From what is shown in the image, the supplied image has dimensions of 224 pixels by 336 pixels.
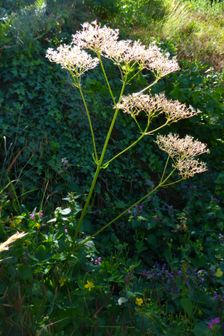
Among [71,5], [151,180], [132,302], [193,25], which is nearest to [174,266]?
[132,302]

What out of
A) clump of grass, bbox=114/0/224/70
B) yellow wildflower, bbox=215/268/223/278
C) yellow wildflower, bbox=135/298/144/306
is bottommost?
yellow wildflower, bbox=135/298/144/306

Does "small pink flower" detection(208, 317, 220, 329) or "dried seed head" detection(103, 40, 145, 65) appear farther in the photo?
"dried seed head" detection(103, 40, 145, 65)

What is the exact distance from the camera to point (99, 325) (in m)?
3.30

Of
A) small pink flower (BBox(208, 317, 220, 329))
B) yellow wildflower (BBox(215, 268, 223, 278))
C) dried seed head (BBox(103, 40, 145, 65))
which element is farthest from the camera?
yellow wildflower (BBox(215, 268, 223, 278))

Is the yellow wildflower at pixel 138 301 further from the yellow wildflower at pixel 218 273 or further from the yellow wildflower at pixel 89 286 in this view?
the yellow wildflower at pixel 218 273

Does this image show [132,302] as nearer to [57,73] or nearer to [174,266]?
[174,266]

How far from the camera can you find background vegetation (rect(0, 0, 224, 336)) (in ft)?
11.0

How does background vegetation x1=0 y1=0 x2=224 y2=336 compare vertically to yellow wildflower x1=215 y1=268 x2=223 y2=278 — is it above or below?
above

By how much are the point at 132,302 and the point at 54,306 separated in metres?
0.48

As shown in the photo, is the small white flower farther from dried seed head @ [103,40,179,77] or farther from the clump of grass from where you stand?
the clump of grass

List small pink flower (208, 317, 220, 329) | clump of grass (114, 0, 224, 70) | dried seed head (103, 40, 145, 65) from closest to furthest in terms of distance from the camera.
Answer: small pink flower (208, 317, 220, 329)
dried seed head (103, 40, 145, 65)
clump of grass (114, 0, 224, 70)

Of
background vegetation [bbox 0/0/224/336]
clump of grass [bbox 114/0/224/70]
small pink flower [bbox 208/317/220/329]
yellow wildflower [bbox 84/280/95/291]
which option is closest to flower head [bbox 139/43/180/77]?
background vegetation [bbox 0/0/224/336]

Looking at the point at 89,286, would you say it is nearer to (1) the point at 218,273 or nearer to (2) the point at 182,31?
(1) the point at 218,273

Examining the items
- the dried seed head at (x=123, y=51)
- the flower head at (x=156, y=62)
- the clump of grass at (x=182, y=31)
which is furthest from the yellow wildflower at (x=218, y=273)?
the clump of grass at (x=182, y=31)
